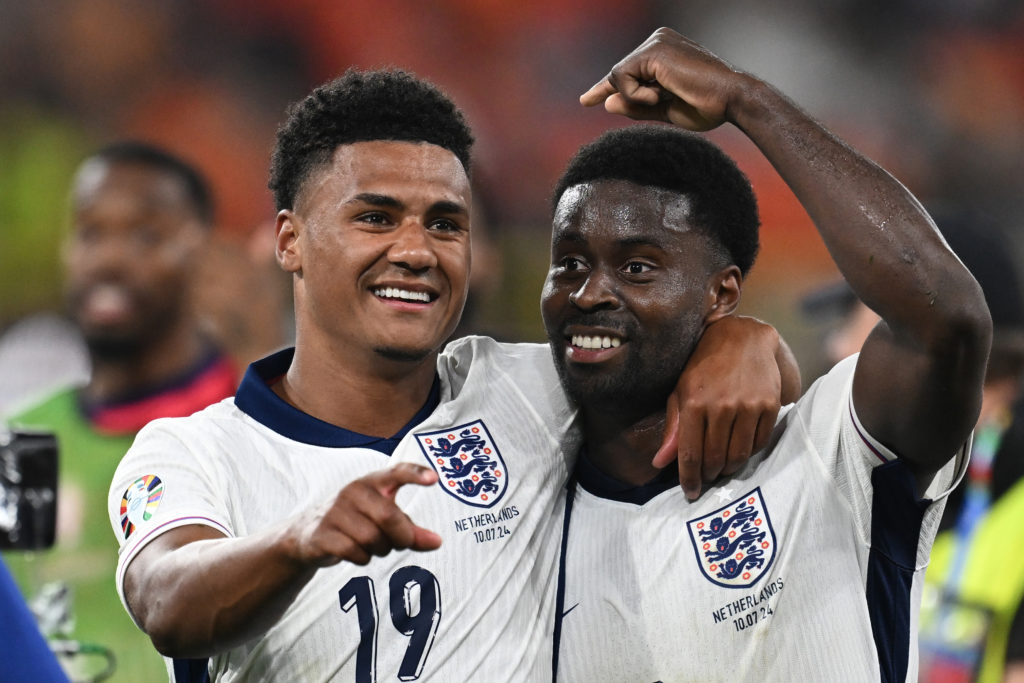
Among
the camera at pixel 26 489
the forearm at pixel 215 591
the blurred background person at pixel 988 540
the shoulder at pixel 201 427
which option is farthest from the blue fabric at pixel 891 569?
the camera at pixel 26 489

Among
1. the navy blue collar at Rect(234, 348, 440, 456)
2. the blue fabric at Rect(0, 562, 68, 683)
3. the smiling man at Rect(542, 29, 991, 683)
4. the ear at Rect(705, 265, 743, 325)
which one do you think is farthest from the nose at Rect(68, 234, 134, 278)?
the blue fabric at Rect(0, 562, 68, 683)

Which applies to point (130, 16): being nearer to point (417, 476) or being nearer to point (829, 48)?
point (829, 48)

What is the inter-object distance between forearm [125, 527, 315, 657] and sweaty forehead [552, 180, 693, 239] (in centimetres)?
107

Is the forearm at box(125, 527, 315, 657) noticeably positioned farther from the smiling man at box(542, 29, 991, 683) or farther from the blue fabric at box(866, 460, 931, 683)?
the blue fabric at box(866, 460, 931, 683)

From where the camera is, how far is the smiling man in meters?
2.11

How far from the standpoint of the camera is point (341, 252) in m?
2.37

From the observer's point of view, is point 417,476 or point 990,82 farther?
point 990,82

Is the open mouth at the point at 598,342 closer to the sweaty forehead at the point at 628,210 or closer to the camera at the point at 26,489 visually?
the sweaty forehead at the point at 628,210

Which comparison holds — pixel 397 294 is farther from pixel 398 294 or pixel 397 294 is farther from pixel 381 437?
pixel 381 437

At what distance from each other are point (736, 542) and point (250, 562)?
1.04 meters

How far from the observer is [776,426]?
2463mm

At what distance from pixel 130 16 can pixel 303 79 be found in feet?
2.88

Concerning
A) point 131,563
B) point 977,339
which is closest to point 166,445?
point 131,563

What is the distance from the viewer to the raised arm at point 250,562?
5.25 ft
